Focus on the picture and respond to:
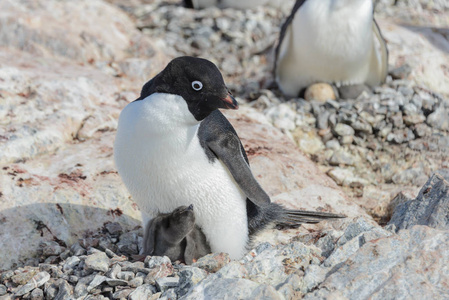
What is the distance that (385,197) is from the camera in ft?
14.6

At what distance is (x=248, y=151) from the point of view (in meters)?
4.15

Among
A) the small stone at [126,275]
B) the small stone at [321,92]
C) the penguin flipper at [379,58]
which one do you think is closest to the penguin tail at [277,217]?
the small stone at [126,275]

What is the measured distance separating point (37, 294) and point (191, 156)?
967 mm

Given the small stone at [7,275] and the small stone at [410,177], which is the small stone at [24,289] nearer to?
the small stone at [7,275]

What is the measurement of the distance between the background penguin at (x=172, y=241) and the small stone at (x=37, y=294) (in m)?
0.64

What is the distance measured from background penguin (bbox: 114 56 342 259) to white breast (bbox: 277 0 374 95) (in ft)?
9.12

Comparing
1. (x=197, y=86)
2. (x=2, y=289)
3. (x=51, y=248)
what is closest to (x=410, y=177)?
(x=197, y=86)

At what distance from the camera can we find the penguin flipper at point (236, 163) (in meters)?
2.92

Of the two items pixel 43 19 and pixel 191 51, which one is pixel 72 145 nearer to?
pixel 43 19

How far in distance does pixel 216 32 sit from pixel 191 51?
1.66 ft

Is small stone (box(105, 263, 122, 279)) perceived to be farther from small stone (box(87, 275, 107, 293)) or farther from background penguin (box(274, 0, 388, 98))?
background penguin (box(274, 0, 388, 98))

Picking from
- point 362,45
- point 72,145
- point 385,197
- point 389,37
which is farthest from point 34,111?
point 389,37

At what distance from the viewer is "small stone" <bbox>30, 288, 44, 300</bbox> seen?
2.59 metres

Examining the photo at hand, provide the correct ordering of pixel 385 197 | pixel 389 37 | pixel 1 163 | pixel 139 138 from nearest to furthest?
pixel 139 138, pixel 1 163, pixel 385 197, pixel 389 37
